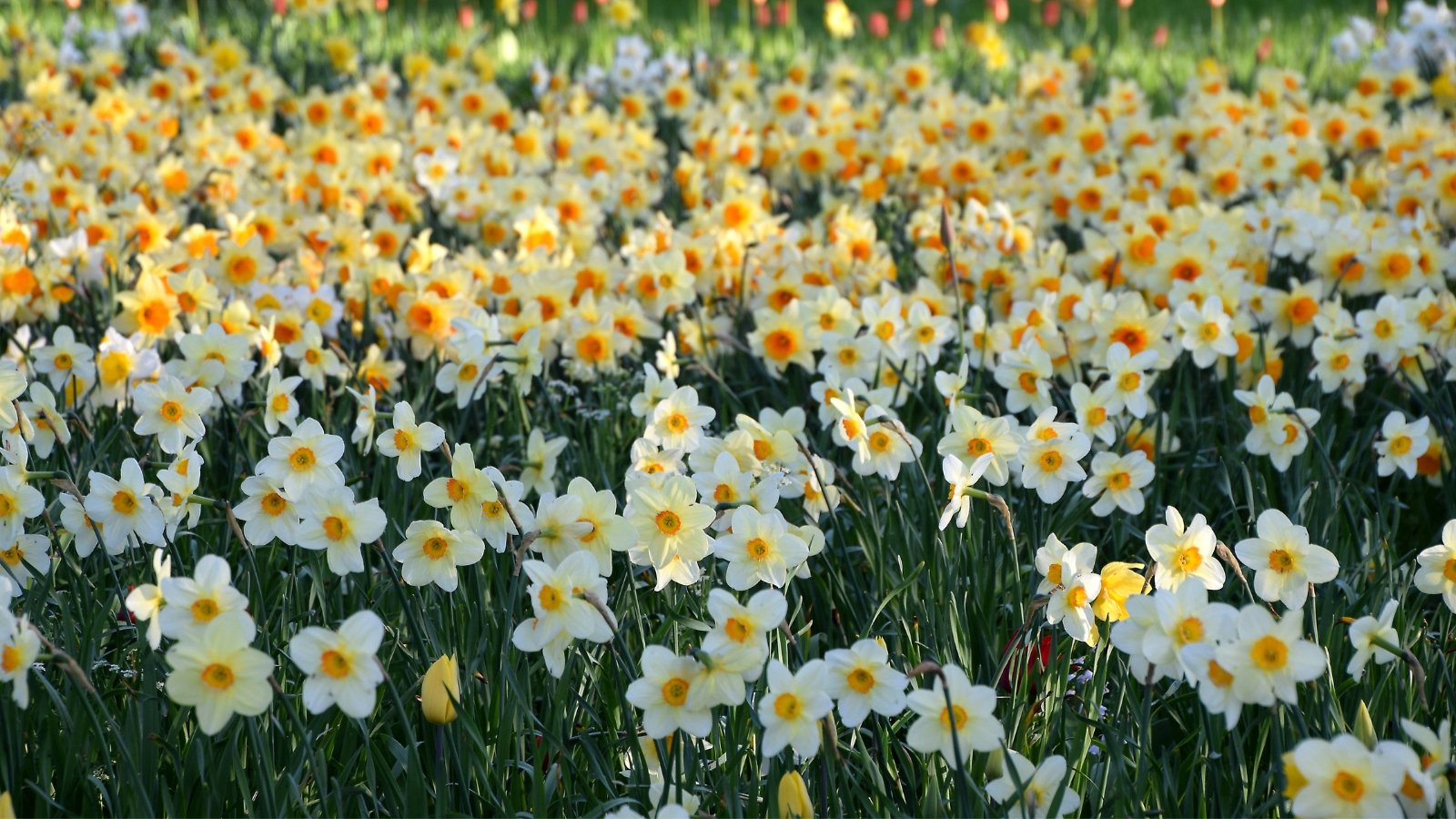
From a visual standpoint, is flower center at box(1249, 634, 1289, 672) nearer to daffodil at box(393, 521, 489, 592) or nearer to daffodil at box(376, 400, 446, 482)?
daffodil at box(393, 521, 489, 592)

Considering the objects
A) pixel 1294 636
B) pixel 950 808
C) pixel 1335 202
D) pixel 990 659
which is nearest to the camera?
pixel 1294 636

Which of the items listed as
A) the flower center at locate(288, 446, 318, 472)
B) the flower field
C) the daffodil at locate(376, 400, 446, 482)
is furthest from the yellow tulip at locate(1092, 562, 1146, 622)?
the flower center at locate(288, 446, 318, 472)

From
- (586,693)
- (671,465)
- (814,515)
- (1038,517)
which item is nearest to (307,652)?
(586,693)

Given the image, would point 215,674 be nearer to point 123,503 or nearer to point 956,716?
point 123,503

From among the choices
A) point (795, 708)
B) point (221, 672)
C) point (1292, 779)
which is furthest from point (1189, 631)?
point (221, 672)

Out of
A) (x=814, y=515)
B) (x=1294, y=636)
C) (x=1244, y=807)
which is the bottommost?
(x=1244, y=807)

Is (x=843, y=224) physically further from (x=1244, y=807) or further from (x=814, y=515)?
(x=1244, y=807)

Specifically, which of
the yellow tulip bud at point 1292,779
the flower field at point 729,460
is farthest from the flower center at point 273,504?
the yellow tulip bud at point 1292,779

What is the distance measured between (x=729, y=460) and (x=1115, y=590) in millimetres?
587

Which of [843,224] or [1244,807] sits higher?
[843,224]

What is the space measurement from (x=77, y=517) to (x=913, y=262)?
9.20 ft

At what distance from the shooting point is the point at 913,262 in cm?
430

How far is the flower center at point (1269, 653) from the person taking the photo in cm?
152

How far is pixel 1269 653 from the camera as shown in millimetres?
1528
